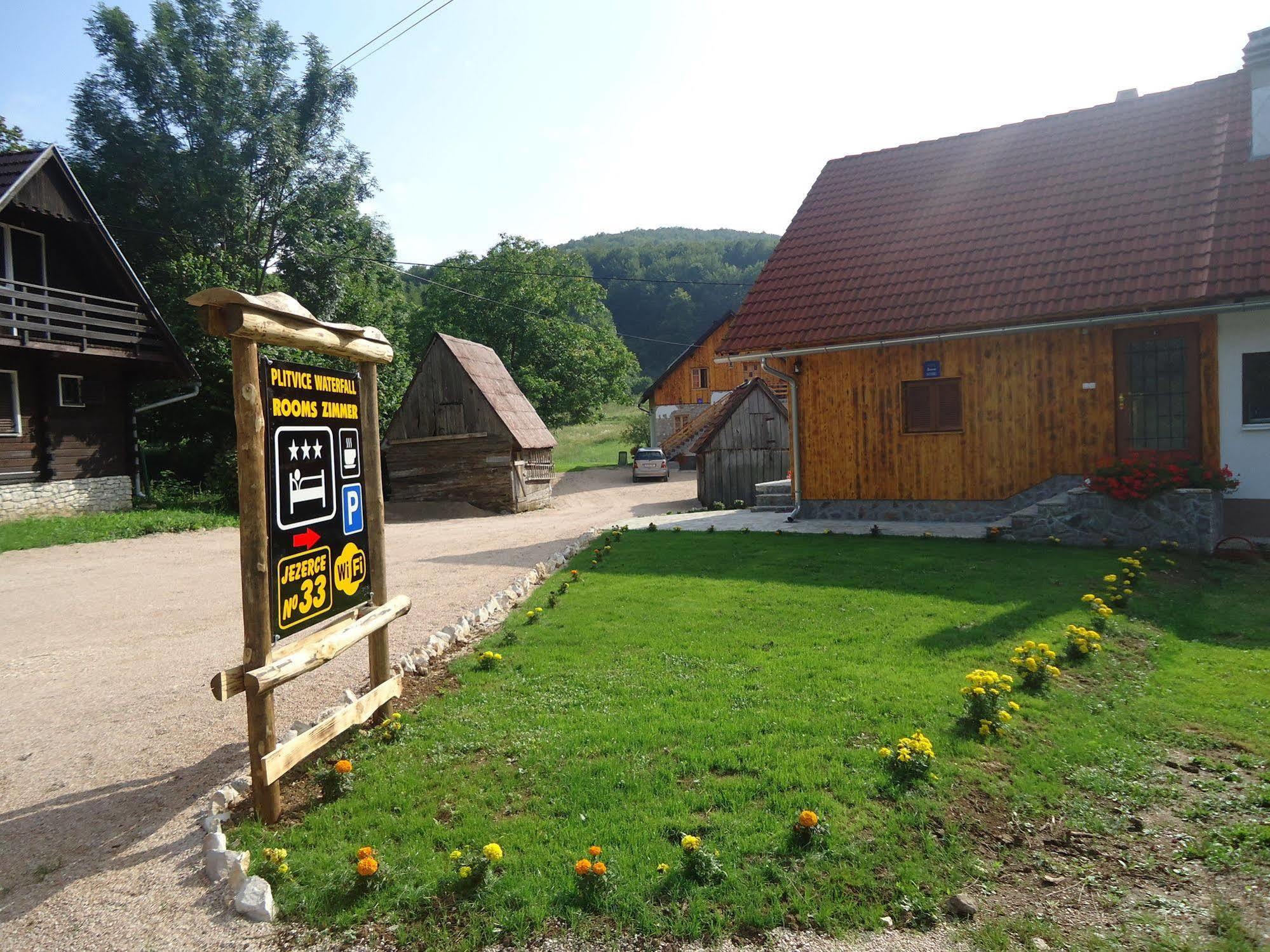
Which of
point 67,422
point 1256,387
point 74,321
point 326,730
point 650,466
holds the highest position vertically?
point 74,321

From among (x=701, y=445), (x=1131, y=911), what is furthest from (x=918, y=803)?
(x=701, y=445)

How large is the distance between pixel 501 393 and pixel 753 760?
76.3 ft

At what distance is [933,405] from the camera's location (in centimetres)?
1434

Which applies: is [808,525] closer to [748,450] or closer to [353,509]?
[748,450]

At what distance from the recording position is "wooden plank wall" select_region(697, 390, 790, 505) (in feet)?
72.3

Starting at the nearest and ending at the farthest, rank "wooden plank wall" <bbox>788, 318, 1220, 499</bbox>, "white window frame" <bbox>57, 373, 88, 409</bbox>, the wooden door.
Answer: the wooden door < "wooden plank wall" <bbox>788, 318, 1220, 499</bbox> < "white window frame" <bbox>57, 373, 88, 409</bbox>

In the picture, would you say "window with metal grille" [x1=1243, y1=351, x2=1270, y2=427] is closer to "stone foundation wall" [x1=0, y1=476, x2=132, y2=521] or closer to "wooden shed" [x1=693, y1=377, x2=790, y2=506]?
"wooden shed" [x1=693, y1=377, x2=790, y2=506]

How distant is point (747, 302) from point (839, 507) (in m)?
4.38

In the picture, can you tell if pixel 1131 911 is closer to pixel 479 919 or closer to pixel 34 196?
pixel 479 919

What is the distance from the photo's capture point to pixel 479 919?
11.5 ft

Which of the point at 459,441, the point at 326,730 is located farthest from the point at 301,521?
the point at 459,441

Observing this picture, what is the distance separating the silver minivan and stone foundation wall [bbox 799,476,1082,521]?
818 inches

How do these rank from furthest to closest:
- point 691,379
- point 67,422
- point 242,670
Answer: point 691,379, point 67,422, point 242,670

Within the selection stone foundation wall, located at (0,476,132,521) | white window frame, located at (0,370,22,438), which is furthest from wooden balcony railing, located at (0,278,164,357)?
stone foundation wall, located at (0,476,132,521)
